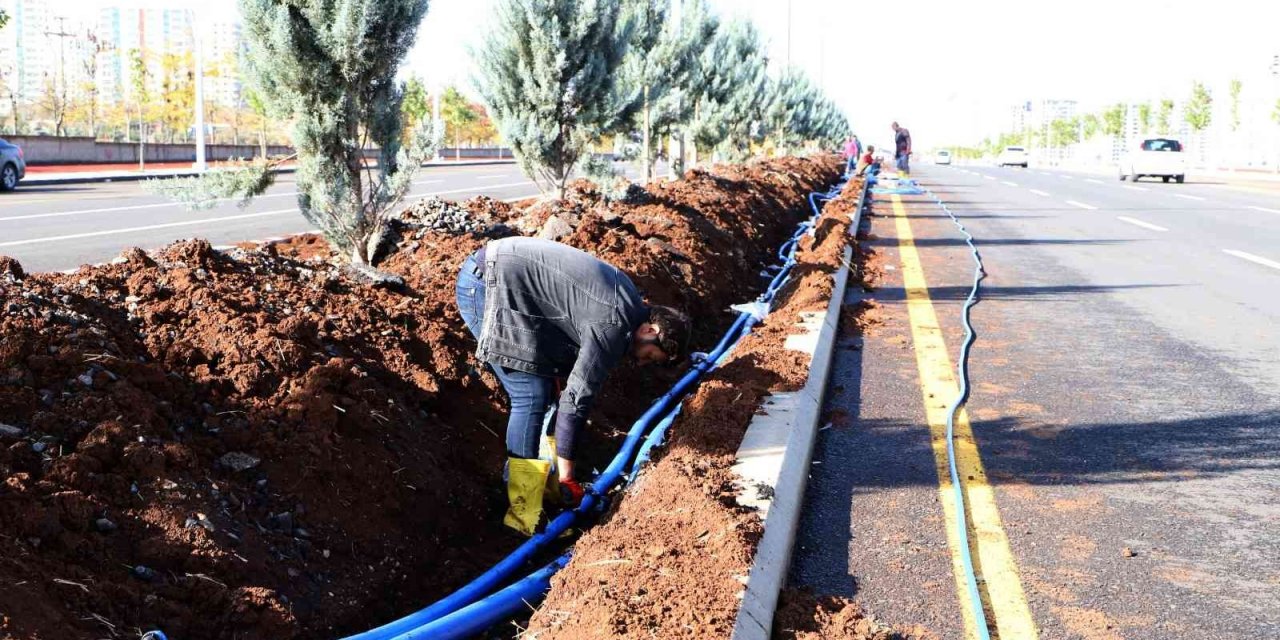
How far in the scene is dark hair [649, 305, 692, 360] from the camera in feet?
13.6

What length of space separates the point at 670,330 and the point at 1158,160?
125ft

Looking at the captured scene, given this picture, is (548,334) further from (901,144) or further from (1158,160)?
(1158,160)

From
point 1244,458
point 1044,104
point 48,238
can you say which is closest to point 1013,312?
point 1244,458

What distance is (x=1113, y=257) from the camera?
42.7ft

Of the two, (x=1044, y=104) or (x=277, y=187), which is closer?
(x=277, y=187)

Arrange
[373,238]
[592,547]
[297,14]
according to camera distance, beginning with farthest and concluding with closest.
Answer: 1. [373,238]
2. [297,14]
3. [592,547]

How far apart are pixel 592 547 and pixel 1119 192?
95.7 feet

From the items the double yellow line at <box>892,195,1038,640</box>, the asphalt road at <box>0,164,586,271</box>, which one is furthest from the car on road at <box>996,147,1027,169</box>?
the double yellow line at <box>892,195,1038,640</box>

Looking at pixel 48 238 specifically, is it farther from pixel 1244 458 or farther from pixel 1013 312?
pixel 1244 458

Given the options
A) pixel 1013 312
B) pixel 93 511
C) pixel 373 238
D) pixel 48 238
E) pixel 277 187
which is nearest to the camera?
pixel 93 511

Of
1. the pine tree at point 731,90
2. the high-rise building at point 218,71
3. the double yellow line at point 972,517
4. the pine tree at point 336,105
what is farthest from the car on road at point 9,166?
the double yellow line at point 972,517

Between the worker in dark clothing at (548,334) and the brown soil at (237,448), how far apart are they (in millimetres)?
339

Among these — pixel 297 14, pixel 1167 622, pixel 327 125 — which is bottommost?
pixel 1167 622

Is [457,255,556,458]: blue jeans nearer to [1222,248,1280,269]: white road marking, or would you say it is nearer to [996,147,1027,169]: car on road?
[1222,248,1280,269]: white road marking
